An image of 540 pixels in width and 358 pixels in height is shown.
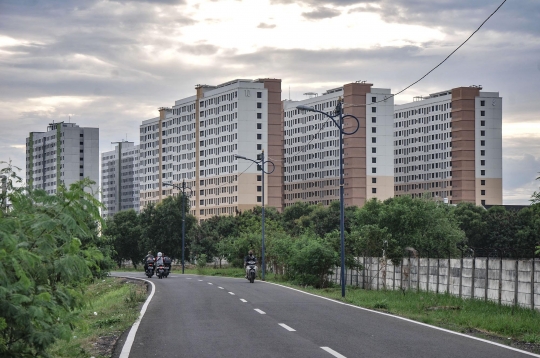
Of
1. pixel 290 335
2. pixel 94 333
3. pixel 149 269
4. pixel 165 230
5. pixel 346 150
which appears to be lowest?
pixel 165 230

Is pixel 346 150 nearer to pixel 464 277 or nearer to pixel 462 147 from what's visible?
pixel 462 147

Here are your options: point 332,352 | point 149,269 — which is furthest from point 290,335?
point 149,269

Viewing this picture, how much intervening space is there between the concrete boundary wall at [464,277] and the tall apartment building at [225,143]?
10944 cm

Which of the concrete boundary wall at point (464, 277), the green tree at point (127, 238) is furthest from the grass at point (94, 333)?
the green tree at point (127, 238)

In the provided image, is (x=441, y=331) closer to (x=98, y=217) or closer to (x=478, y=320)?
(x=478, y=320)

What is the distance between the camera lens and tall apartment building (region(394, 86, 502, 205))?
17450 centimetres

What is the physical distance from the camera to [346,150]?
161375 millimetres

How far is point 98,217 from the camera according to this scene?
11.4 m

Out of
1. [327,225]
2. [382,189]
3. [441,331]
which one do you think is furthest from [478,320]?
[382,189]

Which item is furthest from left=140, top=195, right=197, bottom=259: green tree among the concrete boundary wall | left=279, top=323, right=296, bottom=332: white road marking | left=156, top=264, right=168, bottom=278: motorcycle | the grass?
left=279, top=323, right=296, bottom=332: white road marking

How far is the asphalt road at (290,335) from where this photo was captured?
13414 mm

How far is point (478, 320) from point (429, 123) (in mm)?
174537

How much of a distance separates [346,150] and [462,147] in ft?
103

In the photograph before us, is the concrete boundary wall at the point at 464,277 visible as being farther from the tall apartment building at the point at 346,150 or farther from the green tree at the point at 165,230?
the tall apartment building at the point at 346,150
